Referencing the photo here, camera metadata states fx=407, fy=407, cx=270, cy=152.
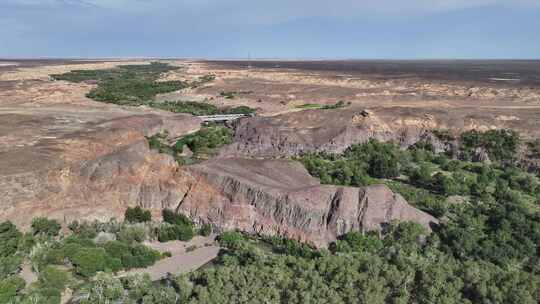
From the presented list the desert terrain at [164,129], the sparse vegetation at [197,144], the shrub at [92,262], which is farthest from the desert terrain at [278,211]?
the sparse vegetation at [197,144]

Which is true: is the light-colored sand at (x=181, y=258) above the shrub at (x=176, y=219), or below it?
below

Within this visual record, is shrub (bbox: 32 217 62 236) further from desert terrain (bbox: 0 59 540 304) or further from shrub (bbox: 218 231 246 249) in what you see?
shrub (bbox: 218 231 246 249)

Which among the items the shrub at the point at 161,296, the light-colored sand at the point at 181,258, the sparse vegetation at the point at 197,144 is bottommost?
the light-colored sand at the point at 181,258

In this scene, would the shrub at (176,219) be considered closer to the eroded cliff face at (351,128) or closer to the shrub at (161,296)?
the shrub at (161,296)

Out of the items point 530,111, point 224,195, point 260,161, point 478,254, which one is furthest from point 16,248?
point 530,111

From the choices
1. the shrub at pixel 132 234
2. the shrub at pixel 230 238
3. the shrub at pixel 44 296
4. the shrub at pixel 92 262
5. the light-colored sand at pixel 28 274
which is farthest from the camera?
the shrub at pixel 132 234

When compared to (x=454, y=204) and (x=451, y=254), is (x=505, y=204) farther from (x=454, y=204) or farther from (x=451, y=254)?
(x=451, y=254)

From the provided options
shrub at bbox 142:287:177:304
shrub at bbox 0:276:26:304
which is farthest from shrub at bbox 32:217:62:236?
shrub at bbox 142:287:177:304
